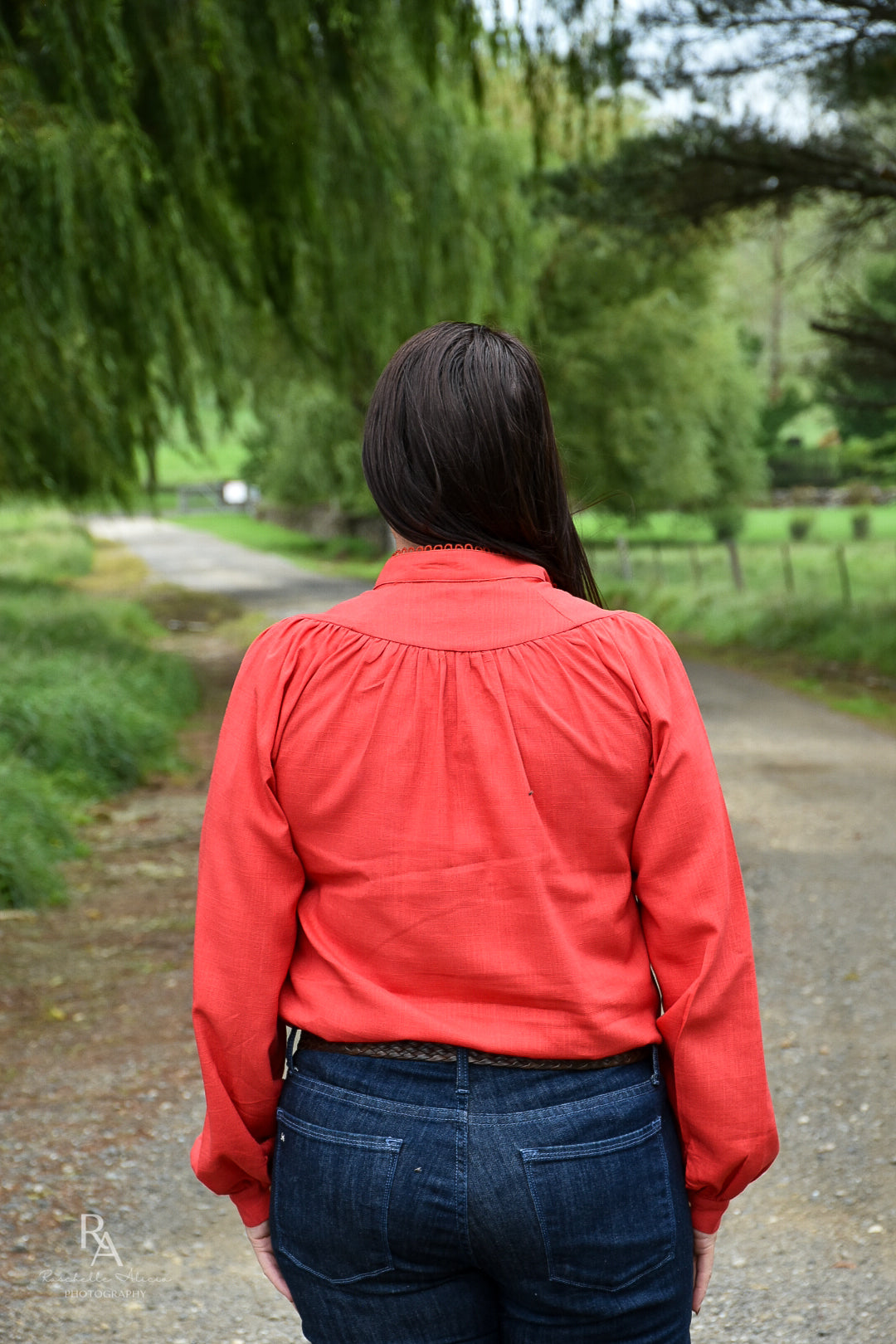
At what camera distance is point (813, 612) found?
51.5ft

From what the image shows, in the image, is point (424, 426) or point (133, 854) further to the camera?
point (133, 854)

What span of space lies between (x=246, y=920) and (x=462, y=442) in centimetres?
61

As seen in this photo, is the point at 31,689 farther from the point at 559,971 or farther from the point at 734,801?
the point at 559,971

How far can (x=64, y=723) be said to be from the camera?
8.67m

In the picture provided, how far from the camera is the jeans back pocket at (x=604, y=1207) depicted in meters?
1.40

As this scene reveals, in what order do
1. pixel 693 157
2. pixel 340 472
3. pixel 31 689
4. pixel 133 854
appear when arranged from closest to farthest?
pixel 133 854 < pixel 31 689 < pixel 693 157 < pixel 340 472

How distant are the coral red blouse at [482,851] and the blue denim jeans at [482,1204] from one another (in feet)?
0.18

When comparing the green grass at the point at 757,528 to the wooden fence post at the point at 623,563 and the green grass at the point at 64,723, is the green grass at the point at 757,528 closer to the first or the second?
the wooden fence post at the point at 623,563

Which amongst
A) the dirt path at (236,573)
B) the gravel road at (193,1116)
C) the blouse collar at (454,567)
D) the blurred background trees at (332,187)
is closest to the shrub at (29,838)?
the gravel road at (193,1116)

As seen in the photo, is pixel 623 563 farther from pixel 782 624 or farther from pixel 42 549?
pixel 42 549

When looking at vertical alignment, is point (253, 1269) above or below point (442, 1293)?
below

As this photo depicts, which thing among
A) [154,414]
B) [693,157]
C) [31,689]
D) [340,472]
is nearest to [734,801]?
[154,414]

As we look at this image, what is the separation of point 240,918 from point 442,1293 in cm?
48

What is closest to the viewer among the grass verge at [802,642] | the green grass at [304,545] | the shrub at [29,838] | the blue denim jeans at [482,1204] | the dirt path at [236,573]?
the blue denim jeans at [482,1204]
